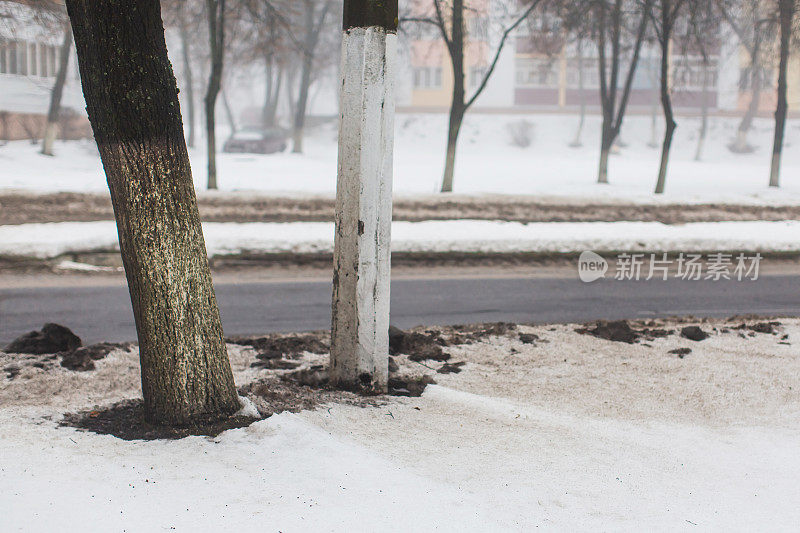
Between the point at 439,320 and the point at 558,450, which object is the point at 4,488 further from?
the point at 439,320

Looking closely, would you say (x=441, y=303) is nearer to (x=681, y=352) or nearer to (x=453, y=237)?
(x=681, y=352)

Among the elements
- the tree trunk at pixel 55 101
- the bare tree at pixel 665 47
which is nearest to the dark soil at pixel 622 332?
the bare tree at pixel 665 47

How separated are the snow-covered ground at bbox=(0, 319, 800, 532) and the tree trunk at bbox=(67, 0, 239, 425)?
0.41 meters

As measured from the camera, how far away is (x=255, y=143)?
39.5 m

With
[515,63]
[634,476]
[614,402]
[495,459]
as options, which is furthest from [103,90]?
[515,63]

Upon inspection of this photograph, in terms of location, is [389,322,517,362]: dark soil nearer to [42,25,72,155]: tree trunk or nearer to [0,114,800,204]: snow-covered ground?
[0,114,800,204]: snow-covered ground

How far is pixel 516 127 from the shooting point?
50562mm

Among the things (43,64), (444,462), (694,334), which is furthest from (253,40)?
(444,462)

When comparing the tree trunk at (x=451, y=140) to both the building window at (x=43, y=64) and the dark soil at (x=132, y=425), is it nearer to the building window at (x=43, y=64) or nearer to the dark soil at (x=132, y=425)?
the building window at (x=43, y=64)

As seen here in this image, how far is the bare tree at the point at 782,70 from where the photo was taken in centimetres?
2034

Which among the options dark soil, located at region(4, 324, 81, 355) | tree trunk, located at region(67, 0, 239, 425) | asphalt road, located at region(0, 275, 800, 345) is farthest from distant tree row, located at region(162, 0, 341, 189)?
tree trunk, located at region(67, 0, 239, 425)

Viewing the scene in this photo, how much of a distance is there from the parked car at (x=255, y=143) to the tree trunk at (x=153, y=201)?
117ft

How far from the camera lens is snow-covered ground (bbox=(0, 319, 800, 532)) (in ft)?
11.5

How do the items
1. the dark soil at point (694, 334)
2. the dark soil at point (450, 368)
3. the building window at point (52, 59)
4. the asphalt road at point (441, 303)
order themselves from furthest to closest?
the building window at point (52, 59) < the asphalt road at point (441, 303) < the dark soil at point (694, 334) < the dark soil at point (450, 368)
